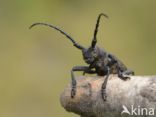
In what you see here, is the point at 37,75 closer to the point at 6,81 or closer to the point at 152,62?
the point at 6,81

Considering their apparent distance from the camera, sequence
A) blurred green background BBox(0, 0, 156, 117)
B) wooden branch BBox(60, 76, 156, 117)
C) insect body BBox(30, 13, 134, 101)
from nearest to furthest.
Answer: wooden branch BBox(60, 76, 156, 117) → insect body BBox(30, 13, 134, 101) → blurred green background BBox(0, 0, 156, 117)

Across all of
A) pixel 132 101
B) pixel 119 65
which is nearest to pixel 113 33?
pixel 119 65

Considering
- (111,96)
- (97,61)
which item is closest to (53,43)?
(97,61)

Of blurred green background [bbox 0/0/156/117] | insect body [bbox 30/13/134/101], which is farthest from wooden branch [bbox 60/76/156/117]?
blurred green background [bbox 0/0/156/117]

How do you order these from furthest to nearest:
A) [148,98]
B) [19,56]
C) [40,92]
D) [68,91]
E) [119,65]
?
[19,56] → [40,92] → [119,65] → [68,91] → [148,98]

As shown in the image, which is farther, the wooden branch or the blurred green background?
the blurred green background

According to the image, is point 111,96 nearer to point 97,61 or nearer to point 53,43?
point 97,61

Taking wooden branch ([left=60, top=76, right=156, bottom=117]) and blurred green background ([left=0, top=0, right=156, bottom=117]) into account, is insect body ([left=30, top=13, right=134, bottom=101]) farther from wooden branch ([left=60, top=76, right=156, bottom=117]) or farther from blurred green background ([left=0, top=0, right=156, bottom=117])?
blurred green background ([left=0, top=0, right=156, bottom=117])
